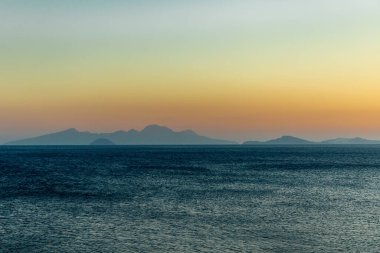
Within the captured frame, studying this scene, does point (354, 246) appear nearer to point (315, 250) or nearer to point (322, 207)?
point (315, 250)

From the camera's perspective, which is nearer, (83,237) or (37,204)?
(83,237)

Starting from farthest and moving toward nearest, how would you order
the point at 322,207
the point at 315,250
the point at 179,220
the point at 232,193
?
the point at 232,193, the point at 322,207, the point at 179,220, the point at 315,250

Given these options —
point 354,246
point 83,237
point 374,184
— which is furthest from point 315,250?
point 374,184

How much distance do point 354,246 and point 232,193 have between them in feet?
130

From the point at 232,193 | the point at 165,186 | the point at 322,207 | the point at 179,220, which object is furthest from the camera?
the point at 165,186

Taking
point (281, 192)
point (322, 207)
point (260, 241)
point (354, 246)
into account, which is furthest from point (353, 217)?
point (281, 192)

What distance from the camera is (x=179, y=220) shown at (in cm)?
5650

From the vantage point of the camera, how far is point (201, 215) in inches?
2368

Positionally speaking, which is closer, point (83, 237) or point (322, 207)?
point (83, 237)

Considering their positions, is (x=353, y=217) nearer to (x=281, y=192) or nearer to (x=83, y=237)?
(x=281, y=192)

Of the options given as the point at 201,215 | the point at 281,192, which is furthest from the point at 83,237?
the point at 281,192

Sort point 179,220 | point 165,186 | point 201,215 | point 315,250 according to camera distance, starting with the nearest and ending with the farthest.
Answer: point 315,250 < point 179,220 < point 201,215 < point 165,186

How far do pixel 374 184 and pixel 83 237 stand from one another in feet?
243

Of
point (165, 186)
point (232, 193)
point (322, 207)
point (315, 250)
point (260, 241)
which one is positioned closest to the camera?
point (315, 250)
